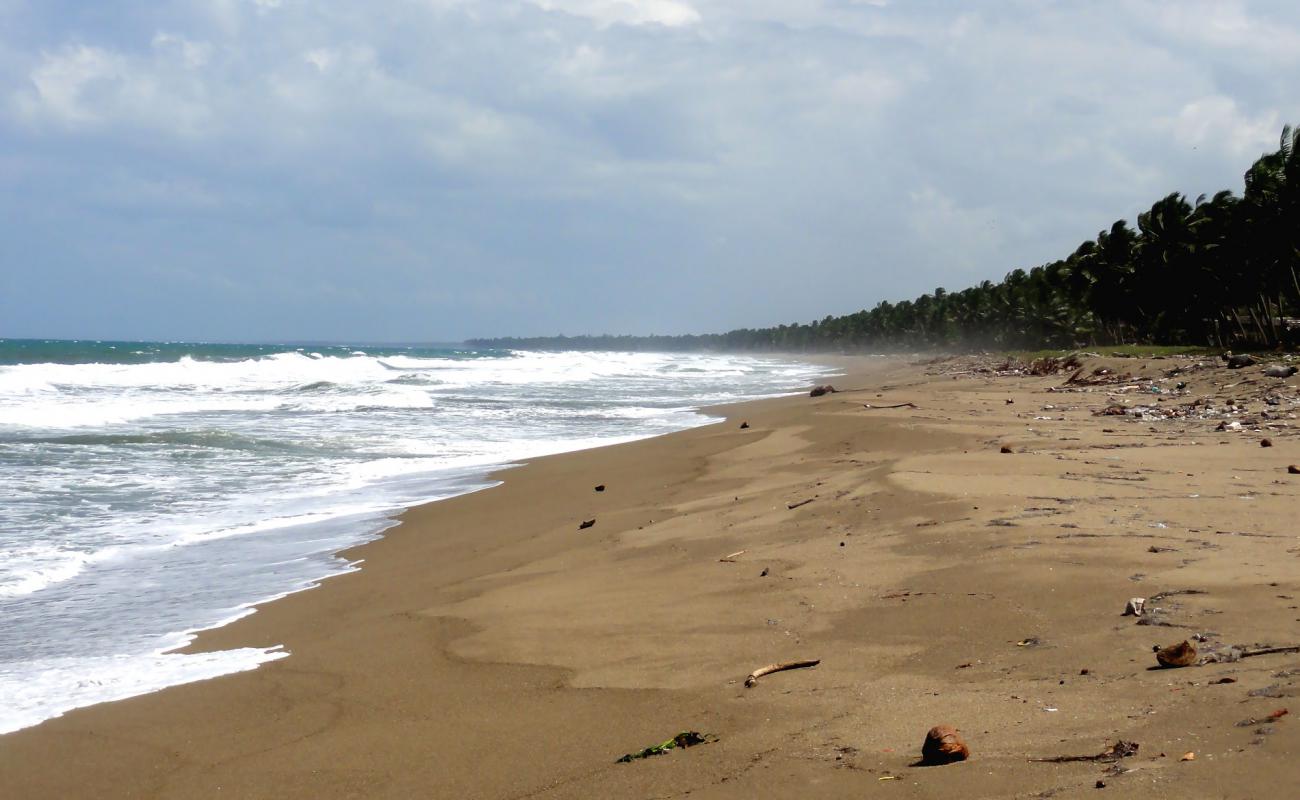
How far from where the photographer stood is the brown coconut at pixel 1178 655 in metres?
4.20

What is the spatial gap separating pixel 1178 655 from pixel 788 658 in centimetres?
178

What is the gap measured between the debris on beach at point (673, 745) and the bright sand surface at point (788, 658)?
7 cm

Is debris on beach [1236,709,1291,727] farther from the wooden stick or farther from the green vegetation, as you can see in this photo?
the green vegetation

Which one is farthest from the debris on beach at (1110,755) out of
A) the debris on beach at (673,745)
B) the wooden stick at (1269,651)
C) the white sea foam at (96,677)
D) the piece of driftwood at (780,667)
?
the white sea foam at (96,677)

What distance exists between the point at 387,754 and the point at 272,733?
861 mm

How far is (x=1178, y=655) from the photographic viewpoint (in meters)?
4.20

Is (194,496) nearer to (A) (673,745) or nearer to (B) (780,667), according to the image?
(B) (780,667)

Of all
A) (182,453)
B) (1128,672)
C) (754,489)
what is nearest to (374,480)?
(182,453)

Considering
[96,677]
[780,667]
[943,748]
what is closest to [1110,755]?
[943,748]

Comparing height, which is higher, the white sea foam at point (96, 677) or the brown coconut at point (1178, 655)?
the brown coconut at point (1178, 655)

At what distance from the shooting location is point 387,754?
460 centimetres

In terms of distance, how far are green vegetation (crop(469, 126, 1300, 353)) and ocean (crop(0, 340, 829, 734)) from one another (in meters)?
25.0

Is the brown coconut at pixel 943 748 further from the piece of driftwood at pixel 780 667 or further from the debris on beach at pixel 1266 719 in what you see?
the piece of driftwood at pixel 780 667

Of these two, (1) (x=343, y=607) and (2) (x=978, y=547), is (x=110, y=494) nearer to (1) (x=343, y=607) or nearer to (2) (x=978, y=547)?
(1) (x=343, y=607)
